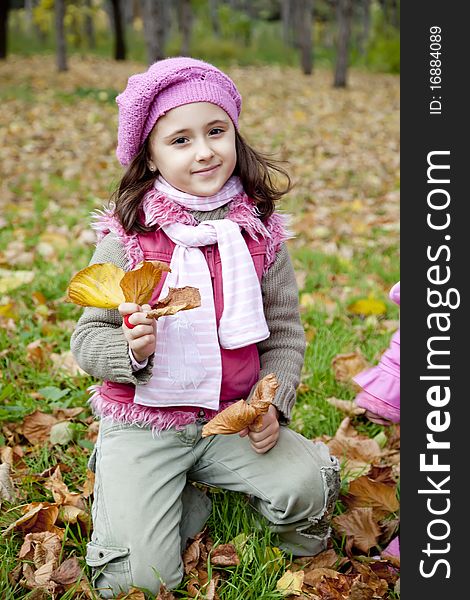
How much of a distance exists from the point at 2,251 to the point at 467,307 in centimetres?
320

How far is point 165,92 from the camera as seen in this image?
1.91 m

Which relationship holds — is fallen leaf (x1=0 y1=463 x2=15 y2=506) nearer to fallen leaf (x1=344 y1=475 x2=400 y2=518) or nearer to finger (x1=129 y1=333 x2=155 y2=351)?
finger (x1=129 y1=333 x2=155 y2=351)

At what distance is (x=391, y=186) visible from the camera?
→ 644 cm

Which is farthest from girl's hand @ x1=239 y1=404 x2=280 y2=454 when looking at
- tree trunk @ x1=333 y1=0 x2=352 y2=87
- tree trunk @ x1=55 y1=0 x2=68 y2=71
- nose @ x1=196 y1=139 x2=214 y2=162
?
tree trunk @ x1=55 y1=0 x2=68 y2=71

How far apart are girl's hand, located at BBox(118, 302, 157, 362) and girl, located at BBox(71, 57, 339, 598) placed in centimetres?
8

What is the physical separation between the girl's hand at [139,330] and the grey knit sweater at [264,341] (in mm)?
76

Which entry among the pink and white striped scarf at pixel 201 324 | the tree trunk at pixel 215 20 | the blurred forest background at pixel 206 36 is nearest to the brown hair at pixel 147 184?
the pink and white striped scarf at pixel 201 324

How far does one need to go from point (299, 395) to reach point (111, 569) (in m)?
1.13

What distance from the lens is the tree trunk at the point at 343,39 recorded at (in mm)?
13203

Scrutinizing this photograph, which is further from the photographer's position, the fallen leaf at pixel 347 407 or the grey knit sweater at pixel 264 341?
the fallen leaf at pixel 347 407

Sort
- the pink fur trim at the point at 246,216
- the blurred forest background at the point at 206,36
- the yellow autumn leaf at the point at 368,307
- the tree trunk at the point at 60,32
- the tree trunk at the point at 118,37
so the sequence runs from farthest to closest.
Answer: the tree trunk at the point at 118,37, the tree trunk at the point at 60,32, the blurred forest background at the point at 206,36, the yellow autumn leaf at the point at 368,307, the pink fur trim at the point at 246,216

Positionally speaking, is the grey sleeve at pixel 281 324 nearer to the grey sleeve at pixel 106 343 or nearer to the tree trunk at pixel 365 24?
the grey sleeve at pixel 106 343

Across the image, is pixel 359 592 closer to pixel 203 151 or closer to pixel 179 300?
pixel 179 300

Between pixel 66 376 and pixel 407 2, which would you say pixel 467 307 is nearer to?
pixel 407 2
